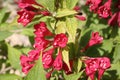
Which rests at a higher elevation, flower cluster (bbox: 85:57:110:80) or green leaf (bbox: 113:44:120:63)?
green leaf (bbox: 113:44:120:63)

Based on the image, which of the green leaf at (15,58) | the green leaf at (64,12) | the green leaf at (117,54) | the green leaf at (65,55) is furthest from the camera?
A: the green leaf at (15,58)

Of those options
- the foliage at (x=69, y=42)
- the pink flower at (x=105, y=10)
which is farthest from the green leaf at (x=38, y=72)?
the pink flower at (x=105, y=10)

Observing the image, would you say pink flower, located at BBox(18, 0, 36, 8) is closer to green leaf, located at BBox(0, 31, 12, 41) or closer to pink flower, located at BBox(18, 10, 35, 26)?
pink flower, located at BBox(18, 10, 35, 26)

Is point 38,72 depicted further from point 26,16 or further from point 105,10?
point 105,10

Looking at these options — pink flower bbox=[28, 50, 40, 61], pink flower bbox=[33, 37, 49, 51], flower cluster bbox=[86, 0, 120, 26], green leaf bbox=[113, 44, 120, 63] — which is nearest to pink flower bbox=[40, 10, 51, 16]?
pink flower bbox=[33, 37, 49, 51]

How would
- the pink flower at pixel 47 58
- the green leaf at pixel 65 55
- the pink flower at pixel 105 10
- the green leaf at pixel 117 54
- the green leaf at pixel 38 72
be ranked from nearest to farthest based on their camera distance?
the green leaf at pixel 38 72 → the green leaf at pixel 65 55 → the pink flower at pixel 47 58 → the pink flower at pixel 105 10 → the green leaf at pixel 117 54

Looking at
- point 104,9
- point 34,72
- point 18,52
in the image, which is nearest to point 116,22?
point 104,9

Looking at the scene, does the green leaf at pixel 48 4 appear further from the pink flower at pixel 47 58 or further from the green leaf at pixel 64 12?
the pink flower at pixel 47 58
